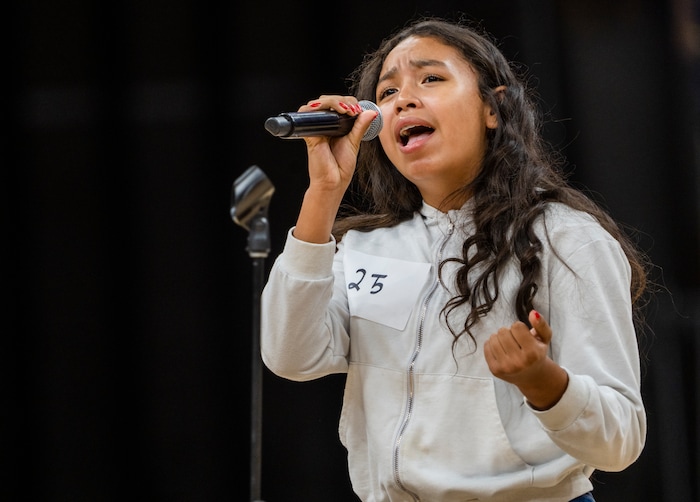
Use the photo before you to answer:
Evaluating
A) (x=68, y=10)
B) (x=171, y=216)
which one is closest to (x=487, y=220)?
(x=171, y=216)

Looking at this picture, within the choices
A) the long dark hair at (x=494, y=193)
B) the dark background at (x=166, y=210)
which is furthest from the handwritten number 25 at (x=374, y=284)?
the dark background at (x=166, y=210)

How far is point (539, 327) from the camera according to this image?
1.05m

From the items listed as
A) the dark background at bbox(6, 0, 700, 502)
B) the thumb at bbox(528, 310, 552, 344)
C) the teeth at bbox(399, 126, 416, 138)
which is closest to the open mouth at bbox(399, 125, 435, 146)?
the teeth at bbox(399, 126, 416, 138)

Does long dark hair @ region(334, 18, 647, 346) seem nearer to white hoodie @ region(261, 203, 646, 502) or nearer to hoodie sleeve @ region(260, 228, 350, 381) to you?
white hoodie @ region(261, 203, 646, 502)

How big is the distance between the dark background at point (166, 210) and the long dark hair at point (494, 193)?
0.79 metres

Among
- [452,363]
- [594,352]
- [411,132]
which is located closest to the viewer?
[594,352]

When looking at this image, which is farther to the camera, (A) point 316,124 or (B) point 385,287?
(B) point 385,287

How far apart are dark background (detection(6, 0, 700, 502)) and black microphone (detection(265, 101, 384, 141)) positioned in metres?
1.07

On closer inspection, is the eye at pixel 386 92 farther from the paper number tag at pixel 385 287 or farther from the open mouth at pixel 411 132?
the paper number tag at pixel 385 287

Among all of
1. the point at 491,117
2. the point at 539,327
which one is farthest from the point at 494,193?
the point at 539,327

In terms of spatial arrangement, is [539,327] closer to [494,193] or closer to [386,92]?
[494,193]

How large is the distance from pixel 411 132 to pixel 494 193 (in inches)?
7.4

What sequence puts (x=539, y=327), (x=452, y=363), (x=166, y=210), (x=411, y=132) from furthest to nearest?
(x=166, y=210), (x=411, y=132), (x=452, y=363), (x=539, y=327)

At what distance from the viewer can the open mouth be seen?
1487mm
